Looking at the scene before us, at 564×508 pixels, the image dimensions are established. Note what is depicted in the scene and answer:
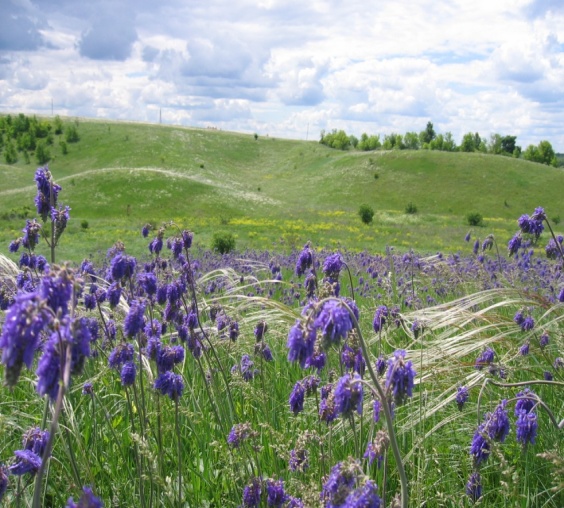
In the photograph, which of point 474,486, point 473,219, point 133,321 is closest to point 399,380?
point 474,486

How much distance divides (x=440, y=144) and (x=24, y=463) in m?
116

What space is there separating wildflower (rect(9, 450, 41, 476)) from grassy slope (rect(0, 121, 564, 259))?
2482 cm

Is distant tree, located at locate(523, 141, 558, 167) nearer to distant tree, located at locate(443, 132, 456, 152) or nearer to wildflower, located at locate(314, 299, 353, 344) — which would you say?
distant tree, located at locate(443, 132, 456, 152)

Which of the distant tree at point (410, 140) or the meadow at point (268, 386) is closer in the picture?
the meadow at point (268, 386)

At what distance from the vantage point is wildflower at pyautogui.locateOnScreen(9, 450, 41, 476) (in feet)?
7.84

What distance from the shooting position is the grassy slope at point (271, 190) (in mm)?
38906

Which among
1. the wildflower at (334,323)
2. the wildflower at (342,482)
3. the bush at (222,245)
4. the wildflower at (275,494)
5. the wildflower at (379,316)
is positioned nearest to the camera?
the wildflower at (342,482)

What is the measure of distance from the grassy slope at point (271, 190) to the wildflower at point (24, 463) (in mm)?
24817

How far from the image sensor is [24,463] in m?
2.43

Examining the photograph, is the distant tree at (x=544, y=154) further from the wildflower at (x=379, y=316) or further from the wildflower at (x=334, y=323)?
the wildflower at (x=334, y=323)

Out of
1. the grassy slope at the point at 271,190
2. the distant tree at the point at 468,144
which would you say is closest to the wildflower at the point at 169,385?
the grassy slope at the point at 271,190

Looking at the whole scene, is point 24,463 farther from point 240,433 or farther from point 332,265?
point 332,265

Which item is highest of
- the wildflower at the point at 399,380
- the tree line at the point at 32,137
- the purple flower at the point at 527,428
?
the tree line at the point at 32,137

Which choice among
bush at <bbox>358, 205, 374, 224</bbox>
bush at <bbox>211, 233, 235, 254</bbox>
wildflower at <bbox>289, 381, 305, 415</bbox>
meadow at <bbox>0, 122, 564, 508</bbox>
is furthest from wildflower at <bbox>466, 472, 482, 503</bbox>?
bush at <bbox>358, 205, 374, 224</bbox>
